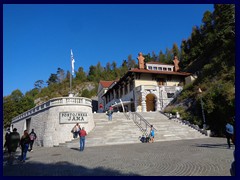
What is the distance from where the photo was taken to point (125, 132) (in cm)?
1977

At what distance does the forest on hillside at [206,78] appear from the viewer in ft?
73.5

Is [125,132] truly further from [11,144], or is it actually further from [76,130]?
[11,144]

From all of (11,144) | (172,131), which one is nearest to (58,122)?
(11,144)

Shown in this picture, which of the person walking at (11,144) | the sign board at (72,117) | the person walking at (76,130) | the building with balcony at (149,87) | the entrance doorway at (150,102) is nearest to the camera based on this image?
the person walking at (11,144)

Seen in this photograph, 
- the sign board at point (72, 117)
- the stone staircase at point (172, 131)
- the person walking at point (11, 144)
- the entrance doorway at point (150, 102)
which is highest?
the entrance doorway at point (150, 102)

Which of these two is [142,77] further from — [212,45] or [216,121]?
[212,45]

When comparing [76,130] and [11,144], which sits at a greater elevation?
[11,144]

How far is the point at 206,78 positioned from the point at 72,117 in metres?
20.2

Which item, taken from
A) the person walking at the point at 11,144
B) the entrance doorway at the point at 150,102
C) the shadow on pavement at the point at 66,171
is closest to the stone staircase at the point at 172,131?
the shadow on pavement at the point at 66,171

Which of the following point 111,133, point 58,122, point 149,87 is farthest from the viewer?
point 149,87

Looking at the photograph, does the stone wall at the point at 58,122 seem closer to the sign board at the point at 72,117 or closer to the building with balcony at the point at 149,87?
the sign board at the point at 72,117

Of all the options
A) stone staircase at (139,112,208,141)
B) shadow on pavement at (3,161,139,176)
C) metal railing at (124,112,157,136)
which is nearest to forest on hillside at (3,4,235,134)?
stone staircase at (139,112,208,141)

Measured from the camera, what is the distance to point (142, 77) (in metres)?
37.8

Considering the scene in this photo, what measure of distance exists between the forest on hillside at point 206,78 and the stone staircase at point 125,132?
3078 mm
